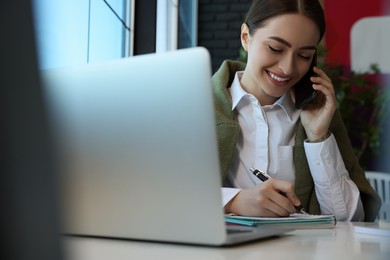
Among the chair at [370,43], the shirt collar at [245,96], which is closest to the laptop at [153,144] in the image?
the shirt collar at [245,96]

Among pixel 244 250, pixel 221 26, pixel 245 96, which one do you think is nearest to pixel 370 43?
pixel 221 26

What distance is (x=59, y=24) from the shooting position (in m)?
1.42

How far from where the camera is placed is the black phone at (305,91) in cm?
154

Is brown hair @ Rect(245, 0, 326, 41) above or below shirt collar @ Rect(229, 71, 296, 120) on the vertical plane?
above

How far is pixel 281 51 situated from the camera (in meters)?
1.49

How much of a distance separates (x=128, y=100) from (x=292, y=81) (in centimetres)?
105

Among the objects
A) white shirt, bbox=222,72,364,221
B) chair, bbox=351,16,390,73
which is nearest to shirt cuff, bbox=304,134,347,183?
white shirt, bbox=222,72,364,221

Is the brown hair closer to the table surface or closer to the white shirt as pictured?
the white shirt

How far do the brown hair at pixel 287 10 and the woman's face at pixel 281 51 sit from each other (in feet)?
0.05

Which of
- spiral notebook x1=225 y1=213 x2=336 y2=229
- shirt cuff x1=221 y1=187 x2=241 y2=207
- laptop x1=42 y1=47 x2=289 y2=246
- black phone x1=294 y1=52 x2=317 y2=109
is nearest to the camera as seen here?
laptop x1=42 y1=47 x2=289 y2=246

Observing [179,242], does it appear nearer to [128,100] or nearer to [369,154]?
[128,100]

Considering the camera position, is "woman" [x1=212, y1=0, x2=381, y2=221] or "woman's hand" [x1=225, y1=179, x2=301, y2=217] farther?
"woman" [x1=212, y1=0, x2=381, y2=221]

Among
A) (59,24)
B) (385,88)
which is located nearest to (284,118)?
(59,24)

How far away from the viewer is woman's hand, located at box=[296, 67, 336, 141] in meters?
1.49
